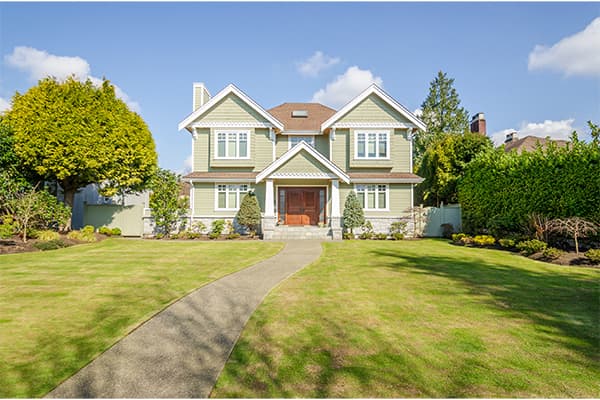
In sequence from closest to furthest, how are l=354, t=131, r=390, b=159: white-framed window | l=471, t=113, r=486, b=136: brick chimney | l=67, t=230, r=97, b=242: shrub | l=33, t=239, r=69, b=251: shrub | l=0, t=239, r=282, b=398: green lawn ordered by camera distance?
l=0, t=239, r=282, b=398: green lawn
l=33, t=239, r=69, b=251: shrub
l=67, t=230, r=97, b=242: shrub
l=354, t=131, r=390, b=159: white-framed window
l=471, t=113, r=486, b=136: brick chimney

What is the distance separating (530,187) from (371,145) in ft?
30.9

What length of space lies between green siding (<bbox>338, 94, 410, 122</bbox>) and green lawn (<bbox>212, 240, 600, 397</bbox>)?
48.4ft

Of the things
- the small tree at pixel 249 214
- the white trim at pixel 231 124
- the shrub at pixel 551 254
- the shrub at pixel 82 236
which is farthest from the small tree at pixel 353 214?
the shrub at pixel 82 236

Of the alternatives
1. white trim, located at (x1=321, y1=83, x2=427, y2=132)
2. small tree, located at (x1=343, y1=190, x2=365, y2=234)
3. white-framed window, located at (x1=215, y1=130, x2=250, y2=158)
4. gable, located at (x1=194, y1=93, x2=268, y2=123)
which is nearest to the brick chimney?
white trim, located at (x1=321, y1=83, x2=427, y2=132)

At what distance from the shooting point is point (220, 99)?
2152 centimetres

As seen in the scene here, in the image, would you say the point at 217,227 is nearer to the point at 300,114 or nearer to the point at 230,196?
the point at 230,196

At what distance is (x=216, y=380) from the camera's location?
3.71 m

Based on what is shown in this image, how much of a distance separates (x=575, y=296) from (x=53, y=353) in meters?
9.51

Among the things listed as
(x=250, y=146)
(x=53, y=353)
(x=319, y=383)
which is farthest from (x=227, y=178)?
(x=319, y=383)

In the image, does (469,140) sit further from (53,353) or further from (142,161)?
(53,353)

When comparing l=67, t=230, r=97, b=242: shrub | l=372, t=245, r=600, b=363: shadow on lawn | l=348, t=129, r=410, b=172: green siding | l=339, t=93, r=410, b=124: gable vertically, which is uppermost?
l=339, t=93, r=410, b=124: gable

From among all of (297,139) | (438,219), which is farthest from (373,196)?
(297,139)

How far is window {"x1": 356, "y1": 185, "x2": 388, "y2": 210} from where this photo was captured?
21156 mm

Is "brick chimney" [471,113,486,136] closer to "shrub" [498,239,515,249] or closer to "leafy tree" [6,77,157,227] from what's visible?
"shrub" [498,239,515,249]
